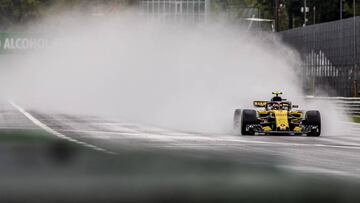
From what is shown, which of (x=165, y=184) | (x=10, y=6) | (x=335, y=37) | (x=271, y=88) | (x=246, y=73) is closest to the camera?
(x=165, y=184)

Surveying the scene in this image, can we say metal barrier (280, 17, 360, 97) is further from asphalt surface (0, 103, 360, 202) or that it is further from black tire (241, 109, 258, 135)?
black tire (241, 109, 258, 135)

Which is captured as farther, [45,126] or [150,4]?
[150,4]

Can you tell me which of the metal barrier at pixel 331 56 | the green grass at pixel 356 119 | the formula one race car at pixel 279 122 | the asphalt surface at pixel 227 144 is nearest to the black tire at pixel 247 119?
the formula one race car at pixel 279 122

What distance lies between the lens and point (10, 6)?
153 meters

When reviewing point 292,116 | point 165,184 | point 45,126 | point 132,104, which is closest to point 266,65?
point 132,104

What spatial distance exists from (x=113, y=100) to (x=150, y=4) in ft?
333

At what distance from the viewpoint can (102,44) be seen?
77.6 metres

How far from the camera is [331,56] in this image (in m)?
56.7

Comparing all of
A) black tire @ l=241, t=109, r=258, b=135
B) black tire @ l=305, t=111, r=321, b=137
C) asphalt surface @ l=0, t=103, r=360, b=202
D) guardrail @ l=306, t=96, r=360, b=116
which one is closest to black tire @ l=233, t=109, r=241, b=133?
asphalt surface @ l=0, t=103, r=360, b=202

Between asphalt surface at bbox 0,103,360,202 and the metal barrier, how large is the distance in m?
21.7

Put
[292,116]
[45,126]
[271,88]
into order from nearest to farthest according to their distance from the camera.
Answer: [292,116] → [45,126] → [271,88]

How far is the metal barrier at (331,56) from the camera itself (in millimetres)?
53000

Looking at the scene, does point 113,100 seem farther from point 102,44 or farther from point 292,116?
point 292,116

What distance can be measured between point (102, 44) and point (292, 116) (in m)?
49.8
